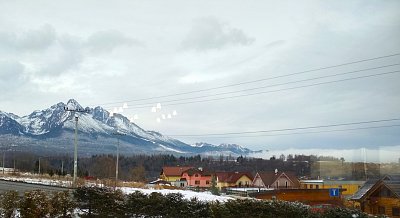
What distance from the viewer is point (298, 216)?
15.3 meters

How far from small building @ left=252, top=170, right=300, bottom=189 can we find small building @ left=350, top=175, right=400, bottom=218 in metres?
38.6

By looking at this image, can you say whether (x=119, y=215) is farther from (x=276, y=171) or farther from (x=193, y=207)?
(x=276, y=171)

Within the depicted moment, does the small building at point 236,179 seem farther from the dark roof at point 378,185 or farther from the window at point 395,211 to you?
the window at point 395,211

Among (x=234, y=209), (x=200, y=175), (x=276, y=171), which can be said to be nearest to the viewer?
(x=234, y=209)

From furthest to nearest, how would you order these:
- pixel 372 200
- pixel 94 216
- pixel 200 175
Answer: pixel 200 175 < pixel 372 200 < pixel 94 216

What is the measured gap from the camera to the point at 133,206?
20.4m

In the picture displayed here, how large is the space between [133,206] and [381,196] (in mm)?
15500

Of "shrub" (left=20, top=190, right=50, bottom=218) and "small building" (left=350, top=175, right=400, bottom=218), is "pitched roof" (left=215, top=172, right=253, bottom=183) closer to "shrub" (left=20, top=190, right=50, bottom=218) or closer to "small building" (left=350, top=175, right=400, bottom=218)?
"small building" (left=350, top=175, right=400, bottom=218)

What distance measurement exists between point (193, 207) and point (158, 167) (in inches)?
4191

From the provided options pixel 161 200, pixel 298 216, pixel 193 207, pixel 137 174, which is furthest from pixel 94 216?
pixel 137 174

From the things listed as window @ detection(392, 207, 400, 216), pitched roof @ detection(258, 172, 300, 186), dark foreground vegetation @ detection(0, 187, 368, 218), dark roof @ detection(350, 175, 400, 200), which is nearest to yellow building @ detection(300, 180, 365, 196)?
dark roof @ detection(350, 175, 400, 200)

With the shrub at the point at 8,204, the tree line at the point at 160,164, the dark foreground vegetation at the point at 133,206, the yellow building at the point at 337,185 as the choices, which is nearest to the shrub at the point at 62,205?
the dark foreground vegetation at the point at 133,206

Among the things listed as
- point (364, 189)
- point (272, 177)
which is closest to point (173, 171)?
point (272, 177)

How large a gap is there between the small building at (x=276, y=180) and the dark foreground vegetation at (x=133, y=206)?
50.8 m
